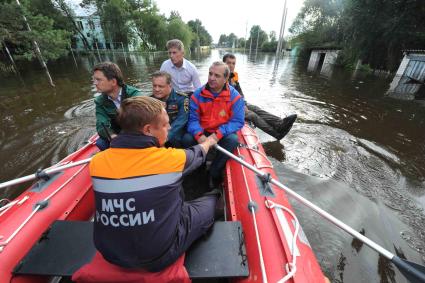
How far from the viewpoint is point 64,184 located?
230 cm

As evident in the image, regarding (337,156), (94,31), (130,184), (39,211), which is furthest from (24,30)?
(94,31)

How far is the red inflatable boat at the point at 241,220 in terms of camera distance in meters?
1.50

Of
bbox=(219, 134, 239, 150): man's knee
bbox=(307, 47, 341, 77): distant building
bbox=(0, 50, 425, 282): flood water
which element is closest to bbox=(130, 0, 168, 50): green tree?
bbox=(307, 47, 341, 77): distant building

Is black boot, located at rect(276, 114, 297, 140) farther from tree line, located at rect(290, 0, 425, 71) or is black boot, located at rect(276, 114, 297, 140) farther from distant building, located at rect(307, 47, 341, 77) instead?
distant building, located at rect(307, 47, 341, 77)

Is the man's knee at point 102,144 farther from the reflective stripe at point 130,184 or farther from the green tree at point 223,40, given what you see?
the green tree at point 223,40

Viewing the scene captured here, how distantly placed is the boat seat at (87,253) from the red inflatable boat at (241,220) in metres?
0.10

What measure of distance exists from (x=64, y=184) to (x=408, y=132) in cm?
773

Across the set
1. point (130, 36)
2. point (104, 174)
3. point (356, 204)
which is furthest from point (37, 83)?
point (130, 36)

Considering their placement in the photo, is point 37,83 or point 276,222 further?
point 37,83

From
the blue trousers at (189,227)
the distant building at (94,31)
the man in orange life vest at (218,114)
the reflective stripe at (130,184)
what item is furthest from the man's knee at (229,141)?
the distant building at (94,31)

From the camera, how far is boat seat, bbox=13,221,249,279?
143 centimetres

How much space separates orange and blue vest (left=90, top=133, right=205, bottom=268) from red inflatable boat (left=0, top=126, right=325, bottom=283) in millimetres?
731

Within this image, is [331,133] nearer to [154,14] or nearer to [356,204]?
[356,204]

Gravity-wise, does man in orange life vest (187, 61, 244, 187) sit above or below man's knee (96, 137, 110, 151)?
above
